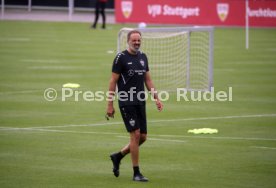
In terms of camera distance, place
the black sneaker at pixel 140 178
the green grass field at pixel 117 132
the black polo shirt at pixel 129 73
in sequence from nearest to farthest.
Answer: the black sneaker at pixel 140 178 < the black polo shirt at pixel 129 73 < the green grass field at pixel 117 132

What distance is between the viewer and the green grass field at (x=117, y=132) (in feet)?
41.7

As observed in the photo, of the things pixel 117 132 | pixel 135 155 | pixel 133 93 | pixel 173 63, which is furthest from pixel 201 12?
pixel 135 155

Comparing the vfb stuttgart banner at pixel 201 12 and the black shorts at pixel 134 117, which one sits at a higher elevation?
the vfb stuttgart banner at pixel 201 12

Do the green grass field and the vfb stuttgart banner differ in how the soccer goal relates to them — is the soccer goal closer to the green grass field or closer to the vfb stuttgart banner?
the green grass field

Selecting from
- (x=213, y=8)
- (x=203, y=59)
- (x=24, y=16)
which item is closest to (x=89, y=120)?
(x=203, y=59)

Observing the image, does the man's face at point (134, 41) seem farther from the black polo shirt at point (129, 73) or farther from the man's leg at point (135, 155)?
the man's leg at point (135, 155)

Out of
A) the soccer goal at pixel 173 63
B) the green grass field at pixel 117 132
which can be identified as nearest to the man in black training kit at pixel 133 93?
the green grass field at pixel 117 132

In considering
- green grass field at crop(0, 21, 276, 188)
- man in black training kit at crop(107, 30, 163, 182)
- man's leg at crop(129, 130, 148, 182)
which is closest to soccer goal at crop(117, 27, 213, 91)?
green grass field at crop(0, 21, 276, 188)

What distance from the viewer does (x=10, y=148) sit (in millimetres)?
14977

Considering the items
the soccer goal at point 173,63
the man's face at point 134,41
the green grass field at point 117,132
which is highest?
the man's face at point 134,41

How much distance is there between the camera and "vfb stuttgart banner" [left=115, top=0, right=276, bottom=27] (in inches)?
1735

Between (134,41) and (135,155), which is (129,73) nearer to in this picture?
(134,41)

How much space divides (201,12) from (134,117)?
3294cm

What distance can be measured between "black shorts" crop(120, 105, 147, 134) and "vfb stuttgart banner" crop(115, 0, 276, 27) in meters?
31.5
